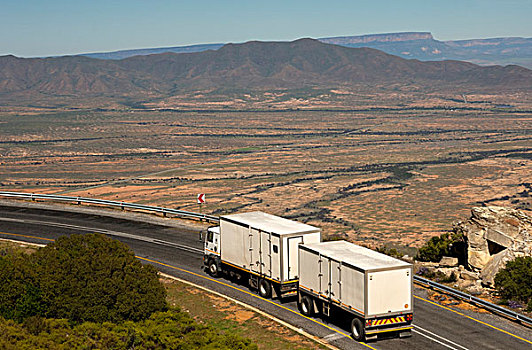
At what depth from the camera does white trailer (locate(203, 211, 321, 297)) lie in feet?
102

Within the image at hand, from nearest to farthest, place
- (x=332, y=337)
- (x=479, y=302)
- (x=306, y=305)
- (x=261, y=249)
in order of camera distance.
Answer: (x=332, y=337)
(x=306, y=305)
(x=479, y=302)
(x=261, y=249)

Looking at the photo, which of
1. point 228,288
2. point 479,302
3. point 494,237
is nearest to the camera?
point 479,302

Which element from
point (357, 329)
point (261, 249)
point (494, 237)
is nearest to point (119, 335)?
point (261, 249)

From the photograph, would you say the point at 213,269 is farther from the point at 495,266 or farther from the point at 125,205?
the point at 125,205

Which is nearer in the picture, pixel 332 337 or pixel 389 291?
pixel 389 291

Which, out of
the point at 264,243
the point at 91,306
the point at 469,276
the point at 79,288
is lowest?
the point at 469,276

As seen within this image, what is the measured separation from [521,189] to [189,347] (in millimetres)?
101640

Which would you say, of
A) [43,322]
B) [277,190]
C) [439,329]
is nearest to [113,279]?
[43,322]

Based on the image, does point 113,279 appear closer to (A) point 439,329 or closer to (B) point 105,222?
(A) point 439,329

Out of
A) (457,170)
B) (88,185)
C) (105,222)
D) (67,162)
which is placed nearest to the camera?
(105,222)

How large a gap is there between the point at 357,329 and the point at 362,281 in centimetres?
236

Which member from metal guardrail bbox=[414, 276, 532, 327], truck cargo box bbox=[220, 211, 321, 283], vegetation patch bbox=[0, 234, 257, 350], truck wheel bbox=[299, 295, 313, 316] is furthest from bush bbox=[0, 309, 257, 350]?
metal guardrail bbox=[414, 276, 532, 327]

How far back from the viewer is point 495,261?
3541cm

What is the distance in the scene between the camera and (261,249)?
106ft
